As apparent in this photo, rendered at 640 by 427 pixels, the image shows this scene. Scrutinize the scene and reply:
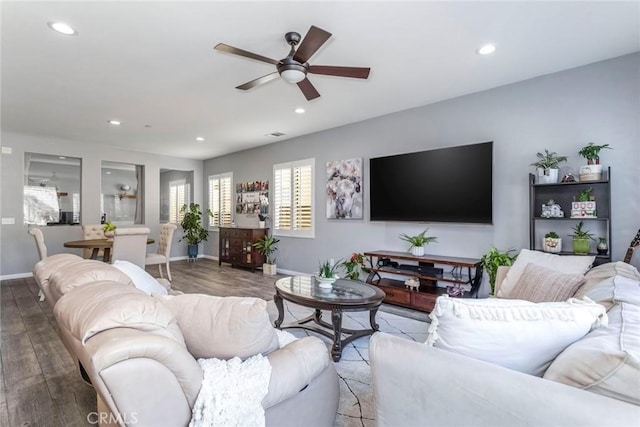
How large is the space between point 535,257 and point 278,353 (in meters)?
2.59

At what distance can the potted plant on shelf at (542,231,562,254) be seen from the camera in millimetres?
3281

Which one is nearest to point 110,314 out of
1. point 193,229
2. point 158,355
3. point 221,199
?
point 158,355

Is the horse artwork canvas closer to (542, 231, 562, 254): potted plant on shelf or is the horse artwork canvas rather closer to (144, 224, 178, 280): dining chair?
(542, 231, 562, 254): potted plant on shelf

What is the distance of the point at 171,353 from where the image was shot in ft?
3.35

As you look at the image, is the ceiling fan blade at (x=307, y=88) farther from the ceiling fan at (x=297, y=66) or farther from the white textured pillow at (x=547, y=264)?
the white textured pillow at (x=547, y=264)

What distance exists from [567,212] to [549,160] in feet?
1.95

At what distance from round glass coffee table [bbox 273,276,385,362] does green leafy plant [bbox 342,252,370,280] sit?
1122mm

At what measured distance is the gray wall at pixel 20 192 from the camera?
19.3ft

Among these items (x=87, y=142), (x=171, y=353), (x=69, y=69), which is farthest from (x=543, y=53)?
(x=87, y=142)

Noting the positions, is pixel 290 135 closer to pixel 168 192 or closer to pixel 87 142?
pixel 87 142

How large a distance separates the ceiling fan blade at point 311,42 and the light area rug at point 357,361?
87.2 inches

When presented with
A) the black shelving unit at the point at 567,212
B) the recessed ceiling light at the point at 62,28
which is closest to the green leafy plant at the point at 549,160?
the black shelving unit at the point at 567,212

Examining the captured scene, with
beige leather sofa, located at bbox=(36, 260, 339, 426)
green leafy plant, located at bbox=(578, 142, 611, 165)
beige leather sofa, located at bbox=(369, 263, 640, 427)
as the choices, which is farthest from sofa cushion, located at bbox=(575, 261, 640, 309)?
beige leather sofa, located at bbox=(36, 260, 339, 426)

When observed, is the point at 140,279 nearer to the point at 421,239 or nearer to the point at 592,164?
the point at 421,239
